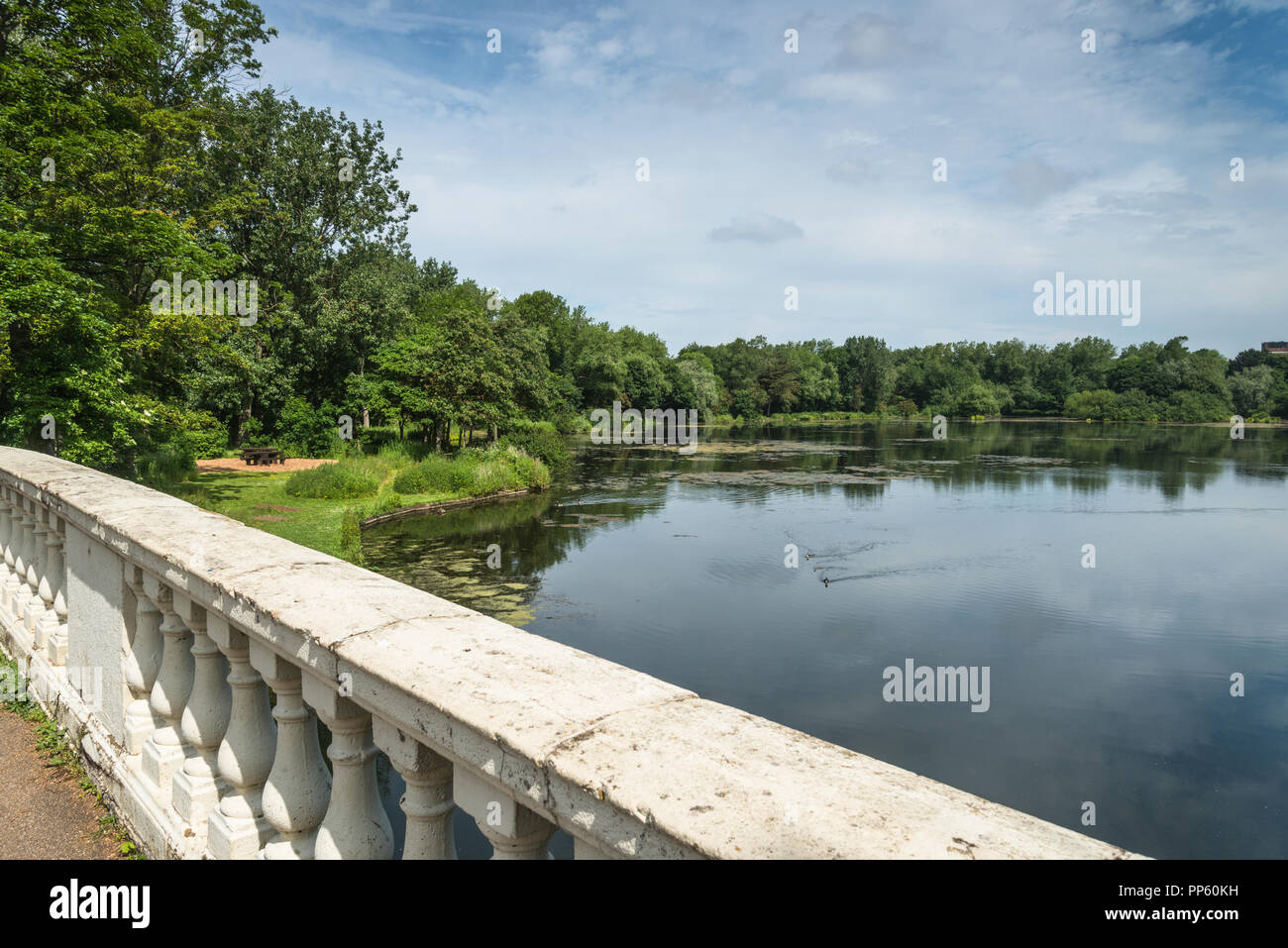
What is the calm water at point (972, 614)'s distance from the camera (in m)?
9.28

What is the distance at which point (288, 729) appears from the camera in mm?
2344

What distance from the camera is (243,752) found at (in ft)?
8.54

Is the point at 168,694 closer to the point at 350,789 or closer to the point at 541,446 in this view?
the point at 350,789

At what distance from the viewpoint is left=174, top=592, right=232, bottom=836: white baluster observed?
109 inches

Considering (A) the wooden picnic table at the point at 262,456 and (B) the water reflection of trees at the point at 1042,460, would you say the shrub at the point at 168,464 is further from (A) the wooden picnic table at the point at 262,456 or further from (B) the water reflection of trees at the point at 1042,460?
(B) the water reflection of trees at the point at 1042,460

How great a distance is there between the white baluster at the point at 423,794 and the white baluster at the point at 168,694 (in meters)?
1.64

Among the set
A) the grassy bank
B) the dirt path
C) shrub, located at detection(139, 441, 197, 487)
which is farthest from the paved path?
the dirt path

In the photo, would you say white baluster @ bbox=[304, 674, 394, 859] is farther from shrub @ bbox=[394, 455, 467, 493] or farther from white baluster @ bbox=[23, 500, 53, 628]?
shrub @ bbox=[394, 455, 467, 493]

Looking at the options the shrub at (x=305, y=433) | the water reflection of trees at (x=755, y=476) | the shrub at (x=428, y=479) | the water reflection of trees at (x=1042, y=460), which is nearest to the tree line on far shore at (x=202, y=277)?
the shrub at (x=305, y=433)

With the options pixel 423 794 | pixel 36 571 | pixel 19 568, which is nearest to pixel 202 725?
pixel 423 794
